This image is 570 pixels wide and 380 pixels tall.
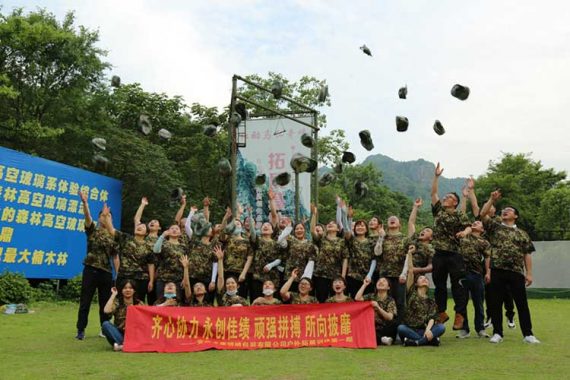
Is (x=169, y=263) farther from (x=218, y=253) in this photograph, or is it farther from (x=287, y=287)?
(x=287, y=287)

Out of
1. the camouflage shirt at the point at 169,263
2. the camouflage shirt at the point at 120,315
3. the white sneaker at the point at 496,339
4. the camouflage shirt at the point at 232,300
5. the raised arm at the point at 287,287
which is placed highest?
the camouflage shirt at the point at 169,263

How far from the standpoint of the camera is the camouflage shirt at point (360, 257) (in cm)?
809

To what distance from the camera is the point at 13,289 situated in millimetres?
13211

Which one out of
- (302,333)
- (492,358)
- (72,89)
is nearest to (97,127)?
(72,89)

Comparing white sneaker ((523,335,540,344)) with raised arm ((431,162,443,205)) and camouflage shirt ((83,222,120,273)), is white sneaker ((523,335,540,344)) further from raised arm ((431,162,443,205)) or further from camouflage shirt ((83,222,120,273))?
camouflage shirt ((83,222,120,273))

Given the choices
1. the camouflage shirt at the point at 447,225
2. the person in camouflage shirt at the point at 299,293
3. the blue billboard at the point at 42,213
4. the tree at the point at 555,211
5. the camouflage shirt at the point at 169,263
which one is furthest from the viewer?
the tree at the point at 555,211

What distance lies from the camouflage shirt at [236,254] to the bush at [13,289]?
6.81 m

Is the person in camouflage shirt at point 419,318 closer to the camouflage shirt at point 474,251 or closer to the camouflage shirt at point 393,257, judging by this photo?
the camouflage shirt at point 393,257

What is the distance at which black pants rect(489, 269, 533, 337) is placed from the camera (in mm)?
7418

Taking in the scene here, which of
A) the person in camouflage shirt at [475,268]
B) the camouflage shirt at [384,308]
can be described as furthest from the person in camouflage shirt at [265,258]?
the person in camouflage shirt at [475,268]

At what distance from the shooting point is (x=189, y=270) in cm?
838

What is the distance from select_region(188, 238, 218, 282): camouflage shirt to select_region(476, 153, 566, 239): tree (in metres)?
34.2

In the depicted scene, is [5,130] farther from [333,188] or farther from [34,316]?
[333,188]

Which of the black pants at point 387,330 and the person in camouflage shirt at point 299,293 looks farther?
the person in camouflage shirt at point 299,293
